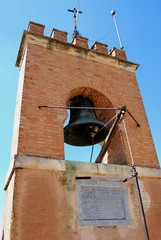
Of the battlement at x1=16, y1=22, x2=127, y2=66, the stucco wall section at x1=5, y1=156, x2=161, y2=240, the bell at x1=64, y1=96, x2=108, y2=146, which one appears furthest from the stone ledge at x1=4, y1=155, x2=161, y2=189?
the battlement at x1=16, y1=22, x2=127, y2=66

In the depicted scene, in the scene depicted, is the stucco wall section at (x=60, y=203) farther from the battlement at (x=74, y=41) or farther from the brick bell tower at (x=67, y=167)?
the battlement at (x=74, y=41)

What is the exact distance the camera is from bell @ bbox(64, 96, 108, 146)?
16.3ft

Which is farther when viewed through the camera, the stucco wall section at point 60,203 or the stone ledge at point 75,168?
the stone ledge at point 75,168

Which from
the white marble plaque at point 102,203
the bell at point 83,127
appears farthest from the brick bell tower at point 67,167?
the bell at point 83,127

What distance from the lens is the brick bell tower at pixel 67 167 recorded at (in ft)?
11.1

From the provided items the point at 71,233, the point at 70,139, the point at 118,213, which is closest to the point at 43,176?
the point at 71,233

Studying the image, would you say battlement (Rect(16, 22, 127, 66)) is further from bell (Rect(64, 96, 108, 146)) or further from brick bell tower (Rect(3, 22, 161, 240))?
bell (Rect(64, 96, 108, 146))

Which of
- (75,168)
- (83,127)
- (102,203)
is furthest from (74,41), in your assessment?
(102,203)

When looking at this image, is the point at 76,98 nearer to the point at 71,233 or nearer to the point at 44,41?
the point at 44,41

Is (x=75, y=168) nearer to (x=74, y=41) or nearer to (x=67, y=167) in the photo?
(x=67, y=167)

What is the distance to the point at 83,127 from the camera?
535 centimetres

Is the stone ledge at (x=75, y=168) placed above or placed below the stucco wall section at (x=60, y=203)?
above

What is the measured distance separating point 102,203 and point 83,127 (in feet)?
6.63

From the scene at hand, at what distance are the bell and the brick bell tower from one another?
281 millimetres
